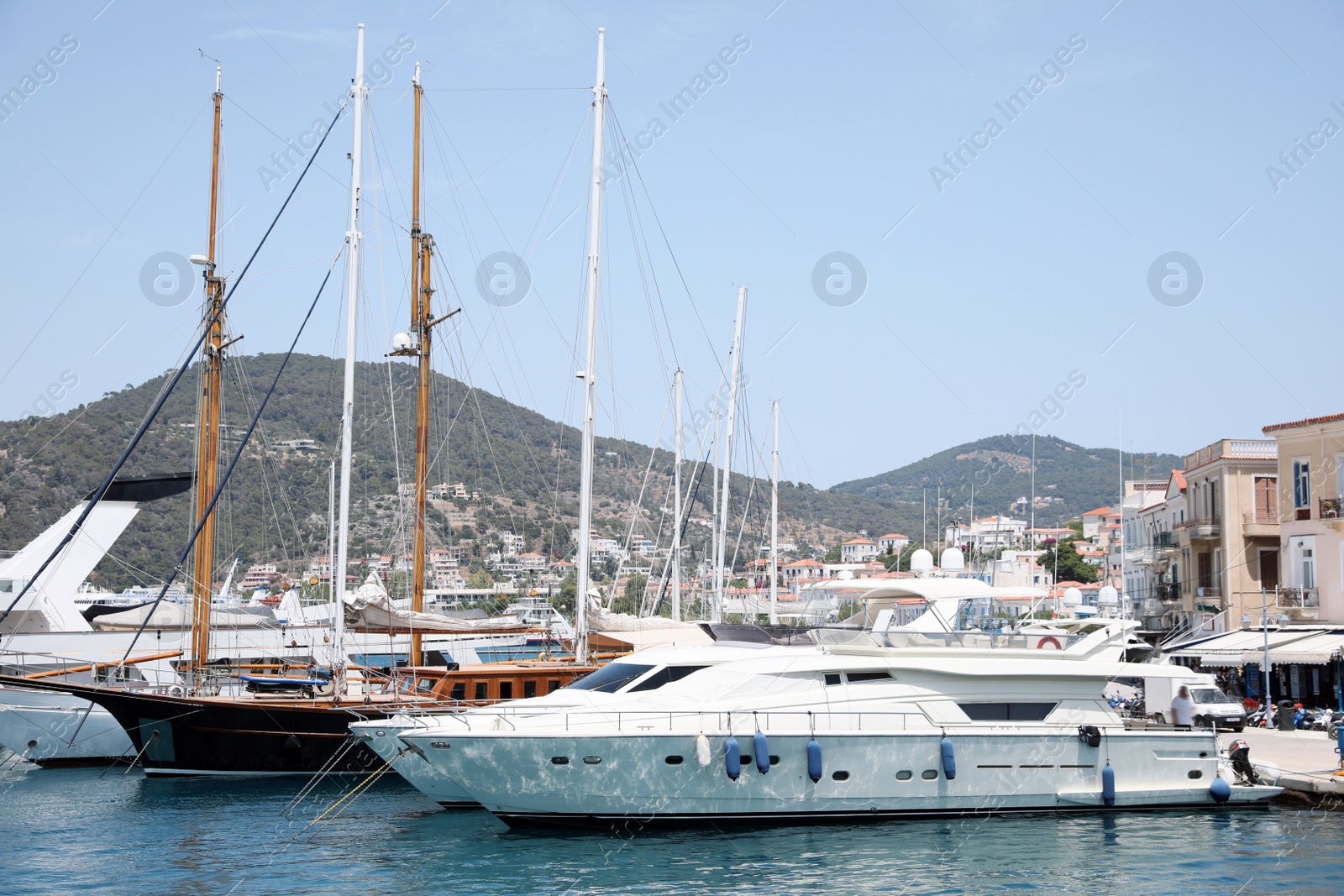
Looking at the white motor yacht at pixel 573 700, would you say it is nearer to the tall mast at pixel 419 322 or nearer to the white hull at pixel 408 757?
the white hull at pixel 408 757

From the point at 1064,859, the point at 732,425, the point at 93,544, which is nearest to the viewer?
the point at 1064,859

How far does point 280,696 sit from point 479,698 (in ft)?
14.2

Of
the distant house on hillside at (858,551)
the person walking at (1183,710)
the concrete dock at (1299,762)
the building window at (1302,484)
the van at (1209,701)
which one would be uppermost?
the building window at (1302,484)

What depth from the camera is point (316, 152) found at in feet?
92.7

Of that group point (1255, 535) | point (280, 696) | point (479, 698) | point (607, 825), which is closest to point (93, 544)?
point (280, 696)

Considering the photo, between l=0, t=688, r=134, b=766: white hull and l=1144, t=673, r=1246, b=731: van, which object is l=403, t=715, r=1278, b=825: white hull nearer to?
l=1144, t=673, r=1246, b=731: van

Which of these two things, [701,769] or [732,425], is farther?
[732,425]

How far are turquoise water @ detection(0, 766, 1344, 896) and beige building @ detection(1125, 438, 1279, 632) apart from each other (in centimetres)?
2053

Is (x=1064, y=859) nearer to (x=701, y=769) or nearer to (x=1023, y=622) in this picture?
(x=701, y=769)

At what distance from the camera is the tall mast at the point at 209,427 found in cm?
2811

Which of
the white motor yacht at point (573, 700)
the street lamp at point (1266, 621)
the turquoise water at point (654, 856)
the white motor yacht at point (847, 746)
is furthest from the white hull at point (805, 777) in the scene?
the street lamp at point (1266, 621)

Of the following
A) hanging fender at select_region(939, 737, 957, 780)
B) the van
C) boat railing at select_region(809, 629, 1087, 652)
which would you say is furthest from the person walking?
the van

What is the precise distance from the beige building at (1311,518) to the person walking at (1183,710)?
15.5 m

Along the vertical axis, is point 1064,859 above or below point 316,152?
below
